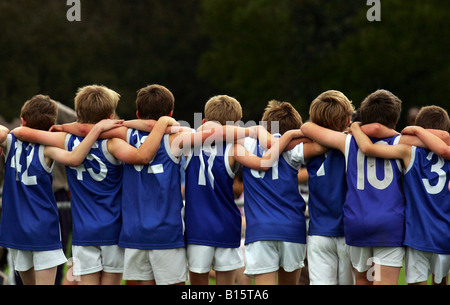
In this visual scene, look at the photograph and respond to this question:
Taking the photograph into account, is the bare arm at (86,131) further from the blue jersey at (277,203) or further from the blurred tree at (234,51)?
the blurred tree at (234,51)

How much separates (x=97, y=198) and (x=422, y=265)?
8.46ft

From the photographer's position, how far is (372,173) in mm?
6004

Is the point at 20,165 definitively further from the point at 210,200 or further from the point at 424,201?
the point at 424,201

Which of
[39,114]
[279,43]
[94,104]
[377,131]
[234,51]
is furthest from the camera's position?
[234,51]

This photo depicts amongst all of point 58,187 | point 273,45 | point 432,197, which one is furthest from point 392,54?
point 432,197

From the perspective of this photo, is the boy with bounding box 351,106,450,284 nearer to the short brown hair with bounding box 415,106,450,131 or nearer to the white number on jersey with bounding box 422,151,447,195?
the white number on jersey with bounding box 422,151,447,195

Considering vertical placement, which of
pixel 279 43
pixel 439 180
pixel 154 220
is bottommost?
pixel 154 220

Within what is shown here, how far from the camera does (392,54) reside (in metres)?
26.7

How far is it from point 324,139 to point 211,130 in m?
0.89

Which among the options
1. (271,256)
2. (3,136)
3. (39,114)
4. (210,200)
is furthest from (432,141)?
(3,136)

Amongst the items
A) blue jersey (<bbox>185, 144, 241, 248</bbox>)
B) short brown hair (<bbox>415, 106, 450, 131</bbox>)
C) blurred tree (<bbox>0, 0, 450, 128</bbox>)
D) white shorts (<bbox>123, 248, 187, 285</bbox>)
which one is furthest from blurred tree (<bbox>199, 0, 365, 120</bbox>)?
white shorts (<bbox>123, 248, 187, 285</bbox>)

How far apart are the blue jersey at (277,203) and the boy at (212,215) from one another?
0.15 meters

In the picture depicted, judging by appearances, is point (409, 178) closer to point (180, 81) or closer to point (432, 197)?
point (432, 197)

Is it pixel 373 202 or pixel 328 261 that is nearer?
pixel 373 202
